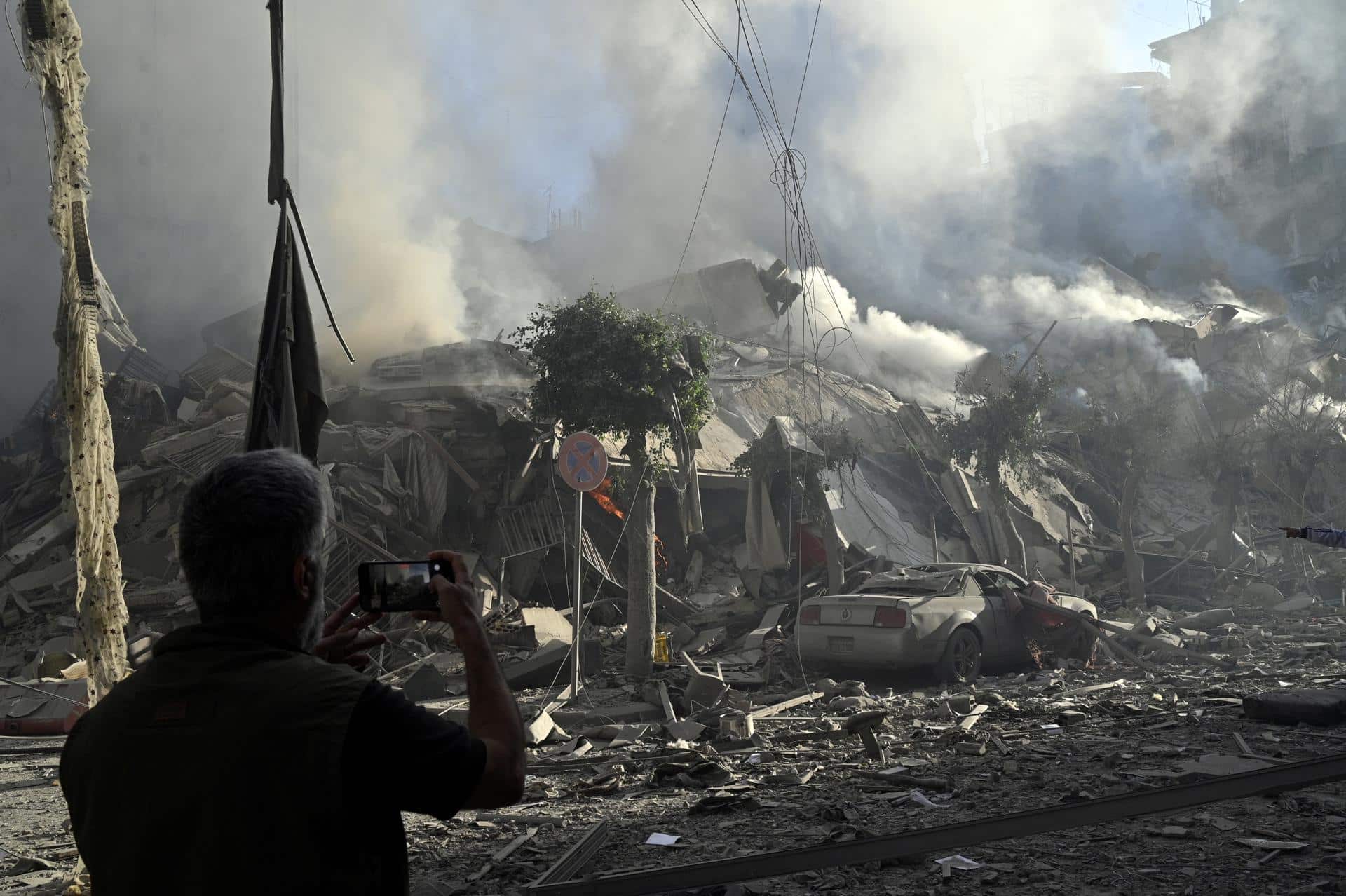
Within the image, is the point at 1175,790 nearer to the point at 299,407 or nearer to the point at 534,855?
the point at 534,855

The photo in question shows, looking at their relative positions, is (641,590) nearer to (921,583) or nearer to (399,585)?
(921,583)

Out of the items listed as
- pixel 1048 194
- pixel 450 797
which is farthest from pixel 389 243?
pixel 1048 194

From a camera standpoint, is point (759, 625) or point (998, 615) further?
point (759, 625)

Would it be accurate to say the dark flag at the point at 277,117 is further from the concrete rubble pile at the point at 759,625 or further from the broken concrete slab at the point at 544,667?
the broken concrete slab at the point at 544,667

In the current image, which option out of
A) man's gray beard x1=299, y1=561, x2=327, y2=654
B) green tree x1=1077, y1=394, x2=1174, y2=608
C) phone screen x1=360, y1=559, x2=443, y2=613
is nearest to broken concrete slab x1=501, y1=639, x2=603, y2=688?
phone screen x1=360, y1=559, x2=443, y2=613

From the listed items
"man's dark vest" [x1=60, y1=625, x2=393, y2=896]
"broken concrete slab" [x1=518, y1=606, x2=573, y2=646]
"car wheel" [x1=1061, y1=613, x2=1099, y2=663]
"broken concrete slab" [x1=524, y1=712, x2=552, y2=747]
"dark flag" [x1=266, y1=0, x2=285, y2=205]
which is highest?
"dark flag" [x1=266, y1=0, x2=285, y2=205]

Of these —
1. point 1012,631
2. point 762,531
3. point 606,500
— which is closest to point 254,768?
point 1012,631

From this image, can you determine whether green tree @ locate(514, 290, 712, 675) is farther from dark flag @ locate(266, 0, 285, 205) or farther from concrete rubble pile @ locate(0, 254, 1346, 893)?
dark flag @ locate(266, 0, 285, 205)

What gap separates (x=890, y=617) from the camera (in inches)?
393

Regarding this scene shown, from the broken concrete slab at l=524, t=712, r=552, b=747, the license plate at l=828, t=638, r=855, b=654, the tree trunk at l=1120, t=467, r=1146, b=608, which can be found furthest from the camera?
the tree trunk at l=1120, t=467, r=1146, b=608

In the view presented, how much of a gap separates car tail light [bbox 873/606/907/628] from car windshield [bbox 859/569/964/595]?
102 centimetres

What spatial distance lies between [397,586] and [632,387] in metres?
9.57

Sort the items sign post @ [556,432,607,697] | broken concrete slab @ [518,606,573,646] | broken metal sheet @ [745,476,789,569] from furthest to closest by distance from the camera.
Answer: broken metal sheet @ [745,476,789,569]
broken concrete slab @ [518,606,573,646]
sign post @ [556,432,607,697]

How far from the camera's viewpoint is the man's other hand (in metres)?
1.65
